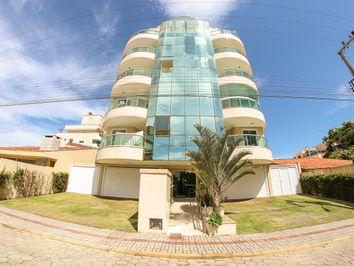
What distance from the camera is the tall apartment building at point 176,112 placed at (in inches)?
689

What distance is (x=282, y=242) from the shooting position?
817cm

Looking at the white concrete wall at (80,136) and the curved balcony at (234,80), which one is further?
the white concrete wall at (80,136)

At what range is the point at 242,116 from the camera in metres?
19.5

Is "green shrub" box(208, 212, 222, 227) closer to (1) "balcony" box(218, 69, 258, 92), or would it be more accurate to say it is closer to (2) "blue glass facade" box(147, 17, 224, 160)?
(2) "blue glass facade" box(147, 17, 224, 160)

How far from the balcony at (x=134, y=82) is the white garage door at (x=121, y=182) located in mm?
8341

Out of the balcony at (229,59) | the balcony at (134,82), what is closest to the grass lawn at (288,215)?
the balcony at (134,82)

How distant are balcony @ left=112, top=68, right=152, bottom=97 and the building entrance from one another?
373 inches

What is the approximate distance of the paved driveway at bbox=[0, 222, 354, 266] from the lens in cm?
615

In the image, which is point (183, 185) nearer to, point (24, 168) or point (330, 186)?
point (330, 186)

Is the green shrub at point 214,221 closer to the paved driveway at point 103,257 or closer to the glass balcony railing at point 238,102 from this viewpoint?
the paved driveway at point 103,257

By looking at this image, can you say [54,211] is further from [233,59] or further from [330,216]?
[233,59]

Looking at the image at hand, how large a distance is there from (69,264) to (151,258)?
2.52 meters

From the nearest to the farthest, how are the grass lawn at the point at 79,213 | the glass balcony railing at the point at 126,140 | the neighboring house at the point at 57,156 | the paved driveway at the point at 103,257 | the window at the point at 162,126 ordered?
the paved driveway at the point at 103,257
the grass lawn at the point at 79,213
the glass balcony railing at the point at 126,140
the window at the point at 162,126
the neighboring house at the point at 57,156

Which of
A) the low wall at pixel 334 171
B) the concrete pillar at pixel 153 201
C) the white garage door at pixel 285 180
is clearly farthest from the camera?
the white garage door at pixel 285 180
